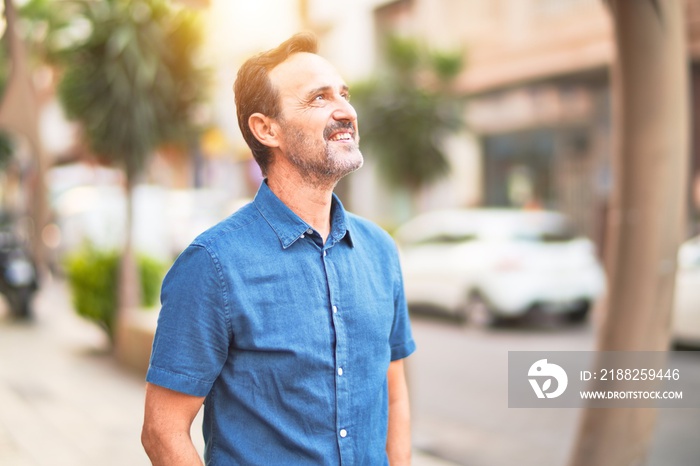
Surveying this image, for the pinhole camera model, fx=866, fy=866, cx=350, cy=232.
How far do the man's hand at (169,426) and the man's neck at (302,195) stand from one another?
49cm

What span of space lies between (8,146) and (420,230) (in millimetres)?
13999

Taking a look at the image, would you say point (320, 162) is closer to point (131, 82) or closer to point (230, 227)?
point (230, 227)

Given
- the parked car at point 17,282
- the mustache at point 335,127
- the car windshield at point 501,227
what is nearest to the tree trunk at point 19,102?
the mustache at point 335,127

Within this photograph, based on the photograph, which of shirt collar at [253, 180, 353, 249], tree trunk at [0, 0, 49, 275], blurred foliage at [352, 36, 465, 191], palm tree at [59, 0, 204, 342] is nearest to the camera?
shirt collar at [253, 180, 353, 249]

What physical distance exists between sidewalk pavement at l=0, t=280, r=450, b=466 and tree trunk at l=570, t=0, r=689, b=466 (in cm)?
137

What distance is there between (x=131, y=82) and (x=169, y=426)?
288 inches

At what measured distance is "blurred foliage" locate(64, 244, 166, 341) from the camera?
9406mm

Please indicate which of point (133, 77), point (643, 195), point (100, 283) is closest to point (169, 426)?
point (643, 195)

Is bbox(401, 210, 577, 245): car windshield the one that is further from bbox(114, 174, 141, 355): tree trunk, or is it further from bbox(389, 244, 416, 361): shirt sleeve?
bbox(389, 244, 416, 361): shirt sleeve

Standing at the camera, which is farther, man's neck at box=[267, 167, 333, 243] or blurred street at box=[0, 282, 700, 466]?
blurred street at box=[0, 282, 700, 466]

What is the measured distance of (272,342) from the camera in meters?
1.90

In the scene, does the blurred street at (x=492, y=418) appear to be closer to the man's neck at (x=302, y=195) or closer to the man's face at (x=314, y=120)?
the man's neck at (x=302, y=195)

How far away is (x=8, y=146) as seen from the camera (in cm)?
2308

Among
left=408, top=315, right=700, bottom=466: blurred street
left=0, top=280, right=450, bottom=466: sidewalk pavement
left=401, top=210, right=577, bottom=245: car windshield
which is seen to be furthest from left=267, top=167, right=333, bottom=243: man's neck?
left=401, top=210, right=577, bottom=245: car windshield
